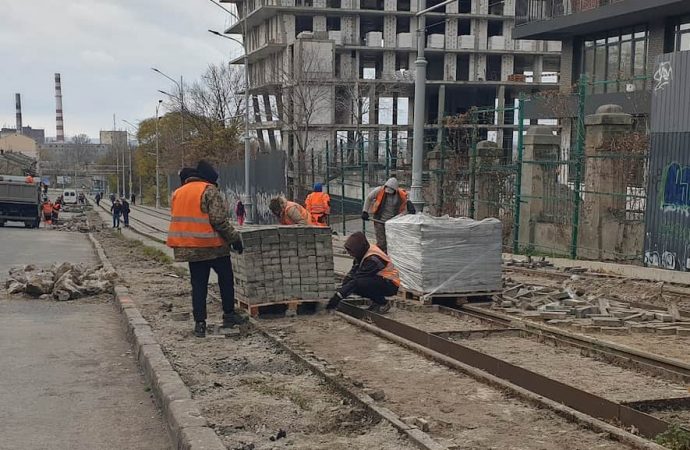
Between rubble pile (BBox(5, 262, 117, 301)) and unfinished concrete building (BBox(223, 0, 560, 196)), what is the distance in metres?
44.1

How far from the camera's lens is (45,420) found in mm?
5734

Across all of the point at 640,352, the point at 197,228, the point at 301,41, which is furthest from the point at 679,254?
the point at 301,41

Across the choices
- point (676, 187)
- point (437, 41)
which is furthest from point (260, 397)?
point (437, 41)

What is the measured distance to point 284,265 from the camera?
965 cm

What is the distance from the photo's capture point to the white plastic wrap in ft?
33.4

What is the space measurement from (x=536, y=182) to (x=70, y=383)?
43.4ft

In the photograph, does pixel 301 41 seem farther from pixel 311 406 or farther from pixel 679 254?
pixel 311 406

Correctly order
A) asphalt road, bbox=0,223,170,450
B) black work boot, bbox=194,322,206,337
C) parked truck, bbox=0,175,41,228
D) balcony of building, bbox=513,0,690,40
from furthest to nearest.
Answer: parked truck, bbox=0,175,41,228 → balcony of building, bbox=513,0,690,40 → black work boot, bbox=194,322,206,337 → asphalt road, bbox=0,223,170,450

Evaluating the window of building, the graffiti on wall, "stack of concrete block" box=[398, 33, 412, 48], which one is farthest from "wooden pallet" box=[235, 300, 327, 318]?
"stack of concrete block" box=[398, 33, 412, 48]

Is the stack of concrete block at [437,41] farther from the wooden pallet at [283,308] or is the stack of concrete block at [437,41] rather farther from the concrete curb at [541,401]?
the concrete curb at [541,401]

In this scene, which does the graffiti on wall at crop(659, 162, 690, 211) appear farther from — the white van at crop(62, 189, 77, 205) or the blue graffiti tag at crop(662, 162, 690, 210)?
the white van at crop(62, 189, 77, 205)

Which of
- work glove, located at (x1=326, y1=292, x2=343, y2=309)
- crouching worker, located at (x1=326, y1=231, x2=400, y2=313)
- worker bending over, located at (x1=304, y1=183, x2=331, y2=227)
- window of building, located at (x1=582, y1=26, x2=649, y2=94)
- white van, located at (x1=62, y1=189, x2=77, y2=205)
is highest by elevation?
window of building, located at (x1=582, y1=26, x2=649, y2=94)

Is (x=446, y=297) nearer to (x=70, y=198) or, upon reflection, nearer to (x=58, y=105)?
(x=70, y=198)

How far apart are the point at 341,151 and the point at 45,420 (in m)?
21.8
